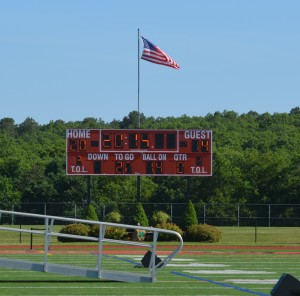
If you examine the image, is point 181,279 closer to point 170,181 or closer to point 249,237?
point 249,237

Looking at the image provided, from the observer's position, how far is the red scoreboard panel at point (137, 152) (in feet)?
134

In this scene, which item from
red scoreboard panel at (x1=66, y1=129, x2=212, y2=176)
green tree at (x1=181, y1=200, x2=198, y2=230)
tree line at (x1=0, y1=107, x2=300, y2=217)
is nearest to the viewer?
red scoreboard panel at (x1=66, y1=129, x2=212, y2=176)

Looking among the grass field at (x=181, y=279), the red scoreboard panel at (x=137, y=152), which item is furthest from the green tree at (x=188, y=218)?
the grass field at (x=181, y=279)

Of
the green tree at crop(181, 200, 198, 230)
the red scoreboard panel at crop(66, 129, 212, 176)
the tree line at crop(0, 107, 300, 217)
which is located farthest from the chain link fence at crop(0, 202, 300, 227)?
the red scoreboard panel at crop(66, 129, 212, 176)

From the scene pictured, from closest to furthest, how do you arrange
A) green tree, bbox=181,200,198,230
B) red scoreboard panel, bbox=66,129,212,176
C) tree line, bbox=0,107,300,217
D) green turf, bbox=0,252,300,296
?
1. green turf, bbox=0,252,300,296
2. red scoreboard panel, bbox=66,129,212,176
3. green tree, bbox=181,200,198,230
4. tree line, bbox=0,107,300,217

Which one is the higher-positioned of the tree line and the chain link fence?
the tree line

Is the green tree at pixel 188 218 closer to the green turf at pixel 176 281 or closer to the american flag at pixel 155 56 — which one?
the american flag at pixel 155 56

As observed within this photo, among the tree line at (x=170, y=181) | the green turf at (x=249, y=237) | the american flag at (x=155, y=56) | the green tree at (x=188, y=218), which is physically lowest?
the green turf at (x=249, y=237)

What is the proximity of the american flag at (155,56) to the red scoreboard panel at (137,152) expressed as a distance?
3880 millimetres

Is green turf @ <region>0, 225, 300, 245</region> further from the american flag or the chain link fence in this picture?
the american flag

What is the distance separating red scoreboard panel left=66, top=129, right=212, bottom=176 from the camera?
134ft

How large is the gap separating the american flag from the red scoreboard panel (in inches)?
153

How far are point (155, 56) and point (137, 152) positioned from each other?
5199 millimetres

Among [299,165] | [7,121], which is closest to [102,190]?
[299,165]
